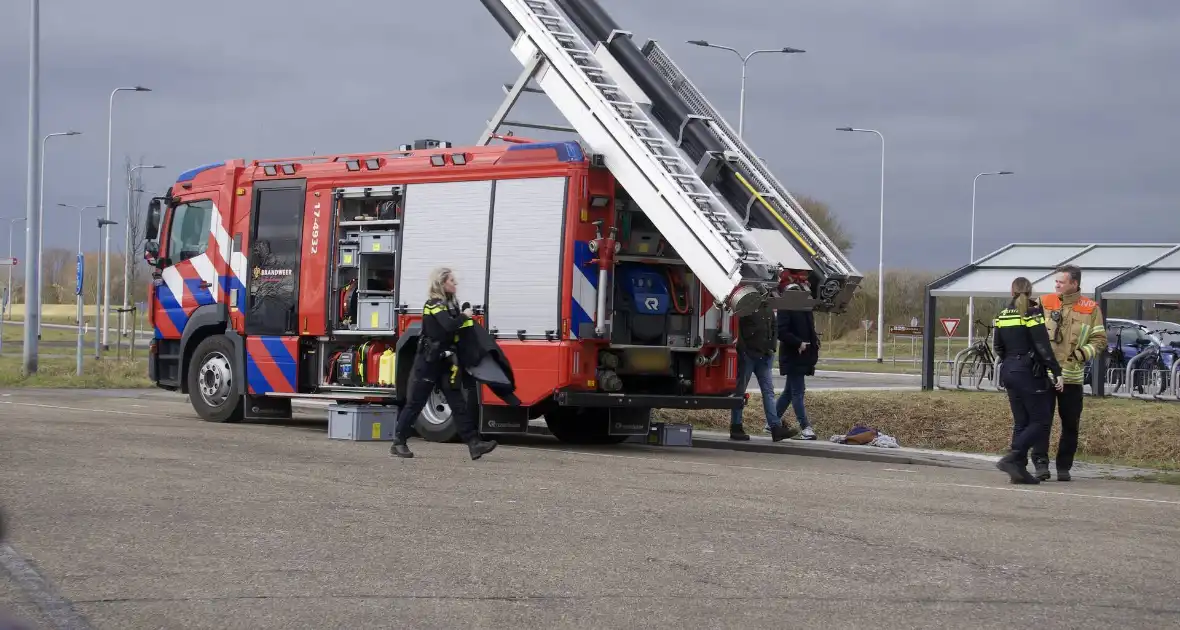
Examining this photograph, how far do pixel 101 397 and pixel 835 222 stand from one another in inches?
1982

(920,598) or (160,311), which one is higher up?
(160,311)

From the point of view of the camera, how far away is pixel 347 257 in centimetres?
1645

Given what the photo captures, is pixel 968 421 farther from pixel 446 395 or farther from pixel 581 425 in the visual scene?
pixel 446 395

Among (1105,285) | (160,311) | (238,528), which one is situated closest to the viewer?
(238,528)

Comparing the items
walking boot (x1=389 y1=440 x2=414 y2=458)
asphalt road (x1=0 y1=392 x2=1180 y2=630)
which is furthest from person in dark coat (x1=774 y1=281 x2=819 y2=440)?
walking boot (x1=389 y1=440 x2=414 y2=458)

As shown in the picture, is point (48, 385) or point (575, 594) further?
point (48, 385)

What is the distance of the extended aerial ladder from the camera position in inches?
543

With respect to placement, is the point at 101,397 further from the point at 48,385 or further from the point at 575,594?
the point at 575,594

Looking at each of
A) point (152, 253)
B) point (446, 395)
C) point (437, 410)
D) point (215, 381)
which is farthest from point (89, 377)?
point (446, 395)

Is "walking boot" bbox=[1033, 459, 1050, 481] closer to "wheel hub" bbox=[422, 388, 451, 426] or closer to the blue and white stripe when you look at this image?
the blue and white stripe

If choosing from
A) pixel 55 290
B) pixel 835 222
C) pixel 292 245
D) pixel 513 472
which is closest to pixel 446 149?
pixel 292 245

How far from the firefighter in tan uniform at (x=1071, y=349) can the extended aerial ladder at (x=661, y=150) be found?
91.9 inches

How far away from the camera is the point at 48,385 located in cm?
2645

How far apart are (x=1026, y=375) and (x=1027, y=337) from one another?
32 centimetres
